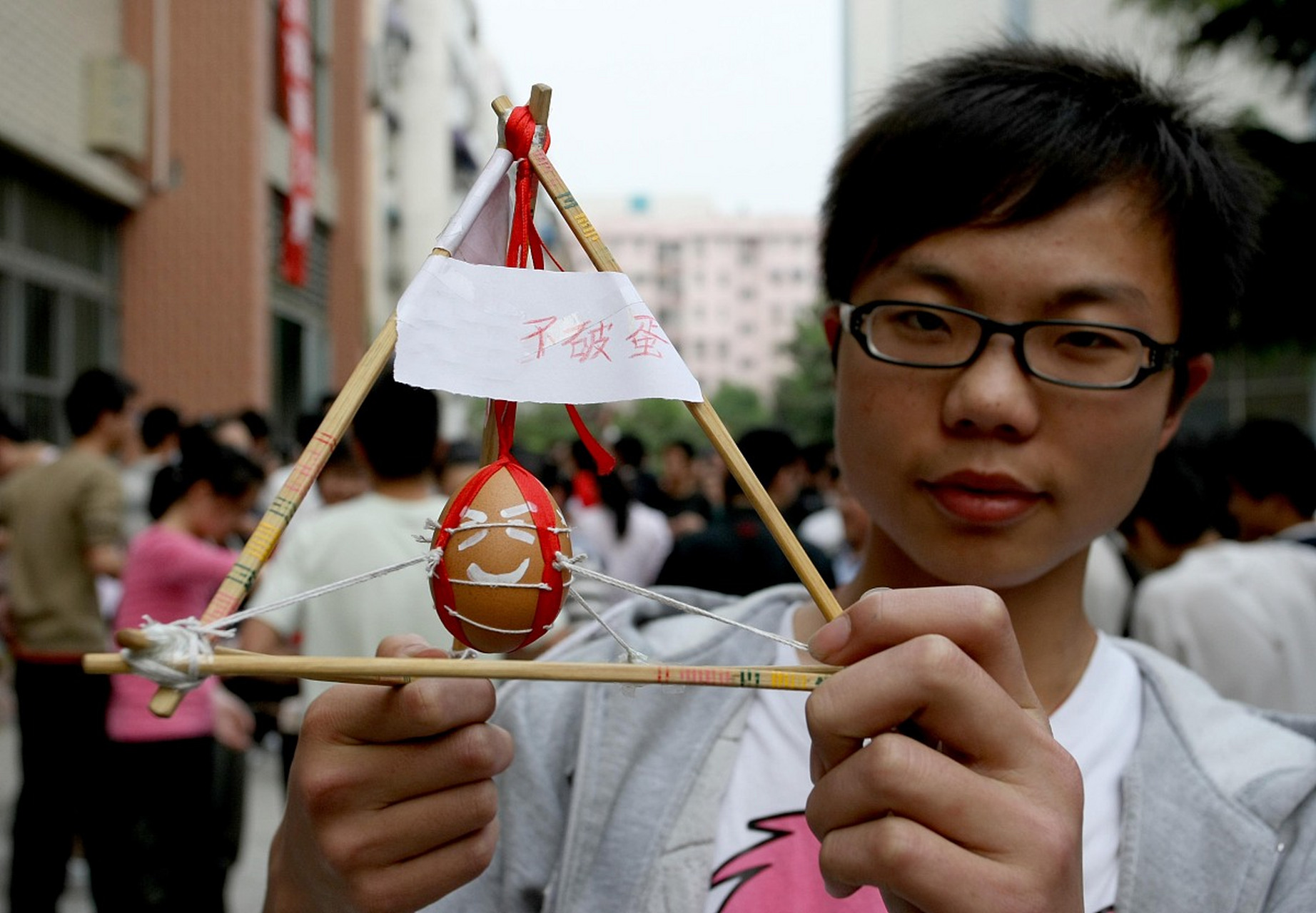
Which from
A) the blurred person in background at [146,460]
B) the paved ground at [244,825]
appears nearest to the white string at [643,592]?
the paved ground at [244,825]

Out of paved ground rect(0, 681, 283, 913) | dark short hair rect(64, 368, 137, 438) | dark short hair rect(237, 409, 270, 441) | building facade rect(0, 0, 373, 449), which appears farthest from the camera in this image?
building facade rect(0, 0, 373, 449)

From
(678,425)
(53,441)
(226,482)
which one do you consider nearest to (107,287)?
(53,441)

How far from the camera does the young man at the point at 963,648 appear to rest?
3.27ft

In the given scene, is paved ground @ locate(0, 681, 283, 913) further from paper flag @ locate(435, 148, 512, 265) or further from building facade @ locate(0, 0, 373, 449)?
paper flag @ locate(435, 148, 512, 265)

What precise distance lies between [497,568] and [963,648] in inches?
16.0

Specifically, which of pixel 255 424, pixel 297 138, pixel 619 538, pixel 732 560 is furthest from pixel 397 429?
pixel 297 138

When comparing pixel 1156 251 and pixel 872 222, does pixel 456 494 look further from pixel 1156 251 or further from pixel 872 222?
pixel 1156 251

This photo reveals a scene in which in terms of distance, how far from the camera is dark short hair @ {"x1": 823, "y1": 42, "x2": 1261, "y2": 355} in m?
1.24

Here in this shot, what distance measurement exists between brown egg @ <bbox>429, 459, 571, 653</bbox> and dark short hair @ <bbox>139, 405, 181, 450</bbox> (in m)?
4.85

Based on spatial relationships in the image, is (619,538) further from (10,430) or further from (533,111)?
(533,111)

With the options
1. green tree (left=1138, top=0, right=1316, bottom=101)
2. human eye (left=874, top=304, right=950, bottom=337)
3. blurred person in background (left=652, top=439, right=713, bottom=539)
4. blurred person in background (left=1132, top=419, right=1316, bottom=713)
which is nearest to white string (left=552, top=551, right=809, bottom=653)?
human eye (left=874, top=304, right=950, bottom=337)

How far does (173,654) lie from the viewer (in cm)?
85

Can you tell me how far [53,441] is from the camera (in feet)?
26.9

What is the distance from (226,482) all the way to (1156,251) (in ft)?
9.40
